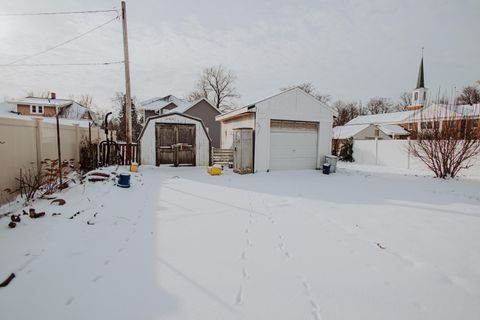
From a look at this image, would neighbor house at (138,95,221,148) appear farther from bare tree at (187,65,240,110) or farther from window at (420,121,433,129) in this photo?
window at (420,121,433,129)

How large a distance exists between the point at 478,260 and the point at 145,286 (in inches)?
160

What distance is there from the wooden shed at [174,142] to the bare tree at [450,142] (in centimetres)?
981

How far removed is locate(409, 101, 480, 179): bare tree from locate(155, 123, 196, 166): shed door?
1045cm

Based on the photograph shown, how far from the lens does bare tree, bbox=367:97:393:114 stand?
157 feet

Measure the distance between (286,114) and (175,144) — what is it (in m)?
5.34

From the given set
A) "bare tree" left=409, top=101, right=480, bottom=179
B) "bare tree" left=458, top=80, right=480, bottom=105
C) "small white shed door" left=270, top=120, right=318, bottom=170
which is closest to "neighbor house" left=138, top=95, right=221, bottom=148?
"small white shed door" left=270, top=120, right=318, bottom=170

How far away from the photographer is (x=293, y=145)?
11.2 meters

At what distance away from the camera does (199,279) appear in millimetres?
2502

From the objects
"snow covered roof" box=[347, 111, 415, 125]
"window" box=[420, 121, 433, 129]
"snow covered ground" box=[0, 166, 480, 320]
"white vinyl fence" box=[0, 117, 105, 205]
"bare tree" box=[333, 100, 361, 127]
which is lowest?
"snow covered ground" box=[0, 166, 480, 320]

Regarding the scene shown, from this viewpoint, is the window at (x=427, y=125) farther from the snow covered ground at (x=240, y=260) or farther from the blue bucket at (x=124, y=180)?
A: the blue bucket at (x=124, y=180)

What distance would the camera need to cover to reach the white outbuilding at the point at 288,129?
10414mm

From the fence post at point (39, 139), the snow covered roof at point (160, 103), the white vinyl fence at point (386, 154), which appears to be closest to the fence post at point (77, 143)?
the fence post at point (39, 139)

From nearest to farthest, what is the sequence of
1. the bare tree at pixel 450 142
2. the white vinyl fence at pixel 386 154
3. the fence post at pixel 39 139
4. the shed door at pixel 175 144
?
the fence post at pixel 39 139 → the bare tree at pixel 450 142 → the shed door at pixel 175 144 → the white vinyl fence at pixel 386 154

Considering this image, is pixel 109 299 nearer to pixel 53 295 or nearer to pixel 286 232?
pixel 53 295
